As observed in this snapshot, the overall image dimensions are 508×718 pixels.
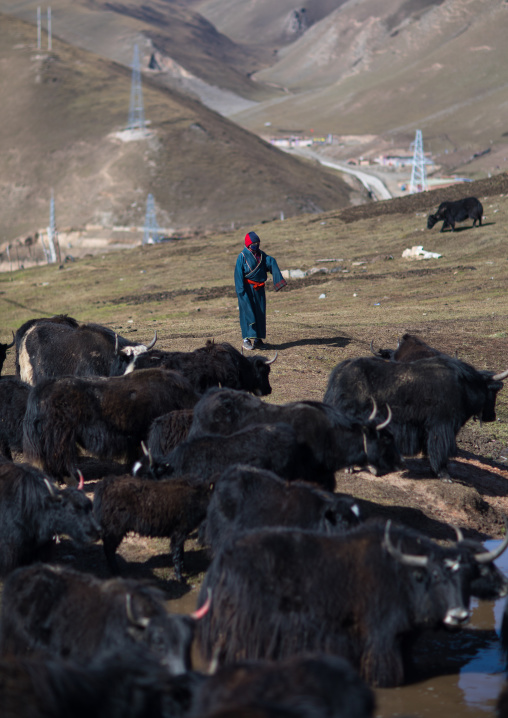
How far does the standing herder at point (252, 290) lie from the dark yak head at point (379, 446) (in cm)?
517

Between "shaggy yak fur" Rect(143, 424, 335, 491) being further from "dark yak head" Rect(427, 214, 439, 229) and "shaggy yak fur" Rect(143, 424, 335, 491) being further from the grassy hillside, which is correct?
"dark yak head" Rect(427, 214, 439, 229)

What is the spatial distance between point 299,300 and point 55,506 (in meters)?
13.5

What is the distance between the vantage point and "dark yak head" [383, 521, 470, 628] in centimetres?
440

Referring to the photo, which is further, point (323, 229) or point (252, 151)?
point (252, 151)

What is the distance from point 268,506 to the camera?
204 inches

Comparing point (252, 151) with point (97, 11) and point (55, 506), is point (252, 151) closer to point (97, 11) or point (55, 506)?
point (55, 506)

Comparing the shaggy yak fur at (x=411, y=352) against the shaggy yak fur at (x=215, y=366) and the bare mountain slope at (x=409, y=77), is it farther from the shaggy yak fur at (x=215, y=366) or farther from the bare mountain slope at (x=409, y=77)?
Result: the bare mountain slope at (x=409, y=77)

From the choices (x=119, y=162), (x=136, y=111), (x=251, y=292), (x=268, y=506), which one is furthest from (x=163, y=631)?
(x=136, y=111)

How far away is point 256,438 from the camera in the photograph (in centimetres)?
604

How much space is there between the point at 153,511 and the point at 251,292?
21.4 ft

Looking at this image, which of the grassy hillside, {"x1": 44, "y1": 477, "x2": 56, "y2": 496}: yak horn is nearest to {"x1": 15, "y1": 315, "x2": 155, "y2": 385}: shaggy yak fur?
the grassy hillside

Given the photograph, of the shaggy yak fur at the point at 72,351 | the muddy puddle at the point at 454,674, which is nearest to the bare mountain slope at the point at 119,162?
the shaggy yak fur at the point at 72,351

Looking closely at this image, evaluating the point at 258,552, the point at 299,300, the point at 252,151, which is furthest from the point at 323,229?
the point at 252,151

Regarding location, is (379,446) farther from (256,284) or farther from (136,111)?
(136,111)
